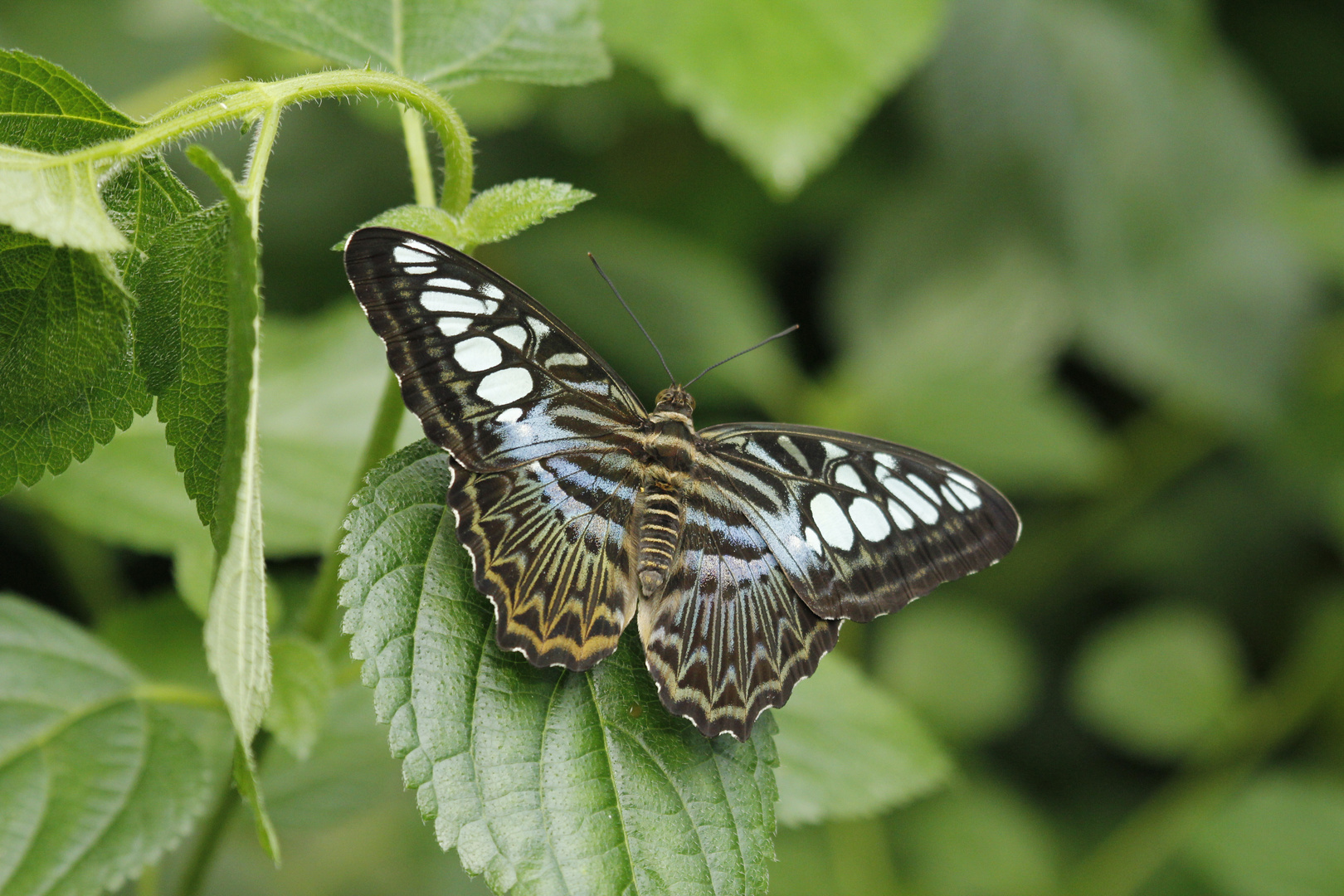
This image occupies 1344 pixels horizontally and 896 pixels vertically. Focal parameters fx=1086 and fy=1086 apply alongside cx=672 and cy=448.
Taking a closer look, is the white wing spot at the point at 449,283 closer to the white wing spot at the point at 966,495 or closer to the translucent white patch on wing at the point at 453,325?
the translucent white patch on wing at the point at 453,325

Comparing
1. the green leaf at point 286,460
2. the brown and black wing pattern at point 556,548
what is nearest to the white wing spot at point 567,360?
the brown and black wing pattern at point 556,548

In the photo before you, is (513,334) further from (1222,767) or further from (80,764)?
(1222,767)

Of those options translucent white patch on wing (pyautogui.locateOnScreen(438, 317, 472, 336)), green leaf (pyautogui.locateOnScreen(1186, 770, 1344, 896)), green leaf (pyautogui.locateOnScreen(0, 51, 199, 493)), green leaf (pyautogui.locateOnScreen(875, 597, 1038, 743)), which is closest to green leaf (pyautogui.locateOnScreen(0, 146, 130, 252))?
green leaf (pyautogui.locateOnScreen(0, 51, 199, 493))

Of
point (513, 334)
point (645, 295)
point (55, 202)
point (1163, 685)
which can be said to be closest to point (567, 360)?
point (513, 334)

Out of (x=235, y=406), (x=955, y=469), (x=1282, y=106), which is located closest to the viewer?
(x=235, y=406)

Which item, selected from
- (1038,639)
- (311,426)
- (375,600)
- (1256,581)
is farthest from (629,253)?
(1256,581)

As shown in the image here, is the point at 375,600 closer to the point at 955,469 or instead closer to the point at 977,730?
the point at 955,469

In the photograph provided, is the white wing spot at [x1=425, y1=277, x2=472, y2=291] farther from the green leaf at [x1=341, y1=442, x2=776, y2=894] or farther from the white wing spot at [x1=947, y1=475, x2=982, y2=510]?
the white wing spot at [x1=947, y1=475, x2=982, y2=510]
